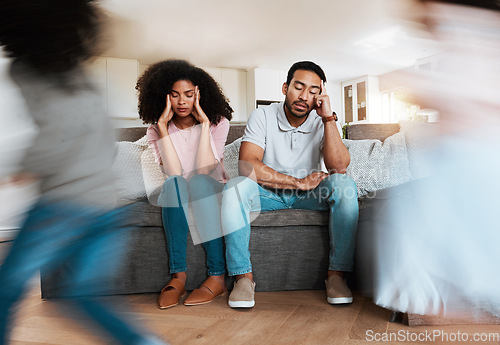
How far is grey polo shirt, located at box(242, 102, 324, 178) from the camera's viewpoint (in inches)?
65.3

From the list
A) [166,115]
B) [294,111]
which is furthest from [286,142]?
[166,115]

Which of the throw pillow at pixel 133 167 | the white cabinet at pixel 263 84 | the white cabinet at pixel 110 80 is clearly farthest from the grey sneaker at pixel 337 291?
the white cabinet at pixel 263 84

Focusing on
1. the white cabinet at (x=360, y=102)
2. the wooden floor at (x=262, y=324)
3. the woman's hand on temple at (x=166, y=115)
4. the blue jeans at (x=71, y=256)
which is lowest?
the wooden floor at (x=262, y=324)

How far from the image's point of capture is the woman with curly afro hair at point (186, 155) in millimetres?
1504

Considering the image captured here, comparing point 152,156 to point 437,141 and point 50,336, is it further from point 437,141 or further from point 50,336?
point 437,141

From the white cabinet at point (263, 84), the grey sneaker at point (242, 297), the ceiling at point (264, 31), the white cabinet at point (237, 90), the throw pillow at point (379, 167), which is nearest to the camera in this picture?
the ceiling at point (264, 31)

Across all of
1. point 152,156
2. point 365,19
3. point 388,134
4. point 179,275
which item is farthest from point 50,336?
point 365,19

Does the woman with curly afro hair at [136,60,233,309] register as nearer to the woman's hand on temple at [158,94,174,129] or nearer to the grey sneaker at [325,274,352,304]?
the woman's hand on temple at [158,94,174,129]

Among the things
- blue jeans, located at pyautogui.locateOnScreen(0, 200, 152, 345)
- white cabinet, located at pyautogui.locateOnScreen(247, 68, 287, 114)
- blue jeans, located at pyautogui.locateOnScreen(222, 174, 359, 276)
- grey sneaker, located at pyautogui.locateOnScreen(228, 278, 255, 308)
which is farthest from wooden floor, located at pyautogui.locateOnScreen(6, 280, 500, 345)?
white cabinet, located at pyautogui.locateOnScreen(247, 68, 287, 114)

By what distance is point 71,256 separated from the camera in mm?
578

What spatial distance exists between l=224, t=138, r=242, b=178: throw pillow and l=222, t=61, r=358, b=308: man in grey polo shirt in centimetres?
32

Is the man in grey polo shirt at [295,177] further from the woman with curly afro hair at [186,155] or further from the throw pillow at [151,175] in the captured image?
the throw pillow at [151,175]

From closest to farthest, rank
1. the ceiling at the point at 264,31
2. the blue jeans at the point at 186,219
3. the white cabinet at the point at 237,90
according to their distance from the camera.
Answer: the ceiling at the point at 264,31, the blue jeans at the point at 186,219, the white cabinet at the point at 237,90

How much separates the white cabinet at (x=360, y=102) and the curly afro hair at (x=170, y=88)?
5285mm
